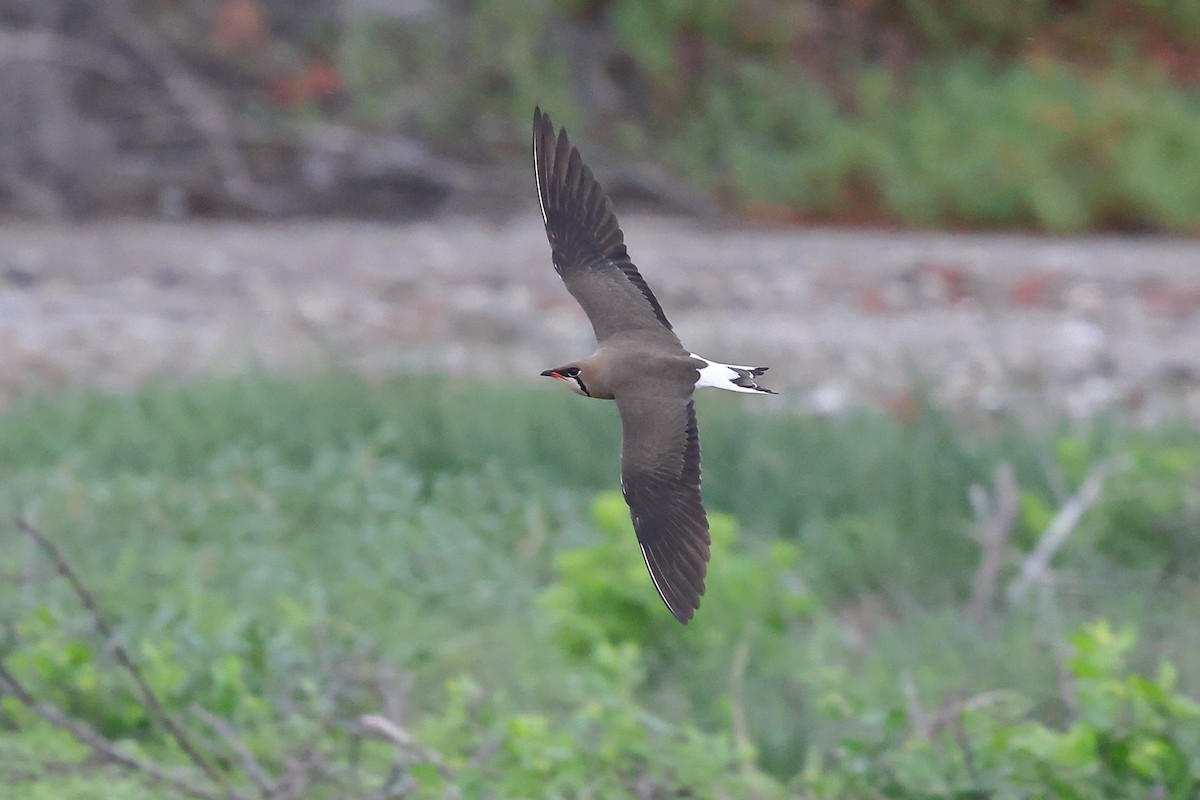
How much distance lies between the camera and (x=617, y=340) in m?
1.77

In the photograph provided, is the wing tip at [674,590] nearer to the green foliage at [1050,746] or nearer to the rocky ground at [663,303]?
the green foliage at [1050,746]

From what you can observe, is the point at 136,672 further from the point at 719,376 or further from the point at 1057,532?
the point at 1057,532

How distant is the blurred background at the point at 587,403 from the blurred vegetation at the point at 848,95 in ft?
0.13

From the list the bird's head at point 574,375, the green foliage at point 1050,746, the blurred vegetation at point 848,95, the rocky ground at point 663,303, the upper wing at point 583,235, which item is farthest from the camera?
the blurred vegetation at point 848,95

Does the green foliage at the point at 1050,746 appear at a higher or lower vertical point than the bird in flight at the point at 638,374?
lower

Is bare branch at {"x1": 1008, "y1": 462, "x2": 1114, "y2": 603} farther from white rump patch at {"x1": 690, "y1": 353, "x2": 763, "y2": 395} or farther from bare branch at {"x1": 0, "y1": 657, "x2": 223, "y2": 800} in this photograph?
white rump patch at {"x1": 690, "y1": 353, "x2": 763, "y2": 395}

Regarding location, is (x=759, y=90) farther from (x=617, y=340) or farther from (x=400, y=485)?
(x=617, y=340)

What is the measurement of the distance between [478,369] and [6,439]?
200 cm

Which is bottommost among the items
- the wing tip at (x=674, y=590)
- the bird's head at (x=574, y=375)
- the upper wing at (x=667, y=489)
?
the wing tip at (x=674, y=590)

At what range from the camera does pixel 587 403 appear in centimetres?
583

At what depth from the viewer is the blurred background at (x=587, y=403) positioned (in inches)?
151

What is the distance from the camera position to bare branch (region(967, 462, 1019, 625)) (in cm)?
469

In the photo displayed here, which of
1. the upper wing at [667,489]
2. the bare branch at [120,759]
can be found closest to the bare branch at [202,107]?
the bare branch at [120,759]

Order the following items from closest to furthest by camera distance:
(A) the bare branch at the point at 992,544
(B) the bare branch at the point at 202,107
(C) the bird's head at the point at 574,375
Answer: (C) the bird's head at the point at 574,375
(A) the bare branch at the point at 992,544
(B) the bare branch at the point at 202,107
